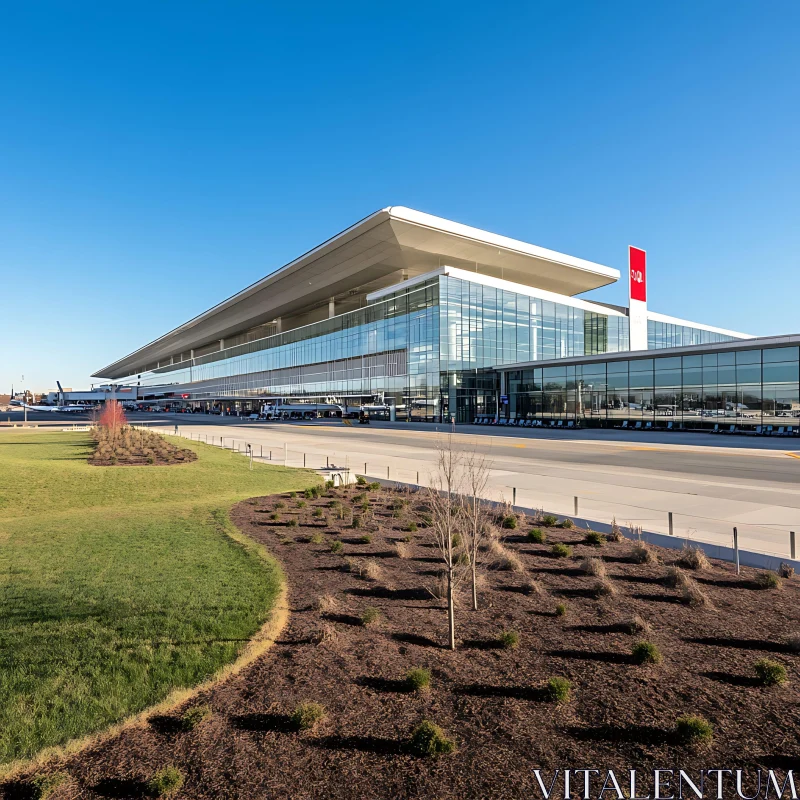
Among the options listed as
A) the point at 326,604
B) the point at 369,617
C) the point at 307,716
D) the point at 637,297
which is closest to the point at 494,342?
the point at 637,297

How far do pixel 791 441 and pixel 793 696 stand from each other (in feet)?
131

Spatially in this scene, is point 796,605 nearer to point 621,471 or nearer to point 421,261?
point 621,471

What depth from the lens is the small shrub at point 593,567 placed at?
8602mm

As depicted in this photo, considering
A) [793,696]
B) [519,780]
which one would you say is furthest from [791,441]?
[519,780]

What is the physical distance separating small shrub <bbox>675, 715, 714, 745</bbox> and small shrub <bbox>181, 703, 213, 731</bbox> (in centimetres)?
417

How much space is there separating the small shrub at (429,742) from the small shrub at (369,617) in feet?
7.96

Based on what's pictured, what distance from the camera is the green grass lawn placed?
5133mm

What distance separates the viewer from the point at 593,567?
8.69 meters

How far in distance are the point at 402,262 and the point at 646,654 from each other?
63915 millimetres

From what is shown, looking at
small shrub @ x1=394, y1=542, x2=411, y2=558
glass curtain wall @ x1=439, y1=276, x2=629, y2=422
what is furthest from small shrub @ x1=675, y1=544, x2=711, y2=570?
glass curtain wall @ x1=439, y1=276, x2=629, y2=422

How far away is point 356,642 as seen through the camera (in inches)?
247

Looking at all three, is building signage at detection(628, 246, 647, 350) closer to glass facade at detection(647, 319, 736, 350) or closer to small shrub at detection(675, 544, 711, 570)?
glass facade at detection(647, 319, 736, 350)

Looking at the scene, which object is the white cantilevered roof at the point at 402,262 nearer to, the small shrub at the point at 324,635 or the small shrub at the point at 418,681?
the small shrub at the point at 324,635

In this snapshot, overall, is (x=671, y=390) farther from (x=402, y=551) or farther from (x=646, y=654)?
(x=646, y=654)
